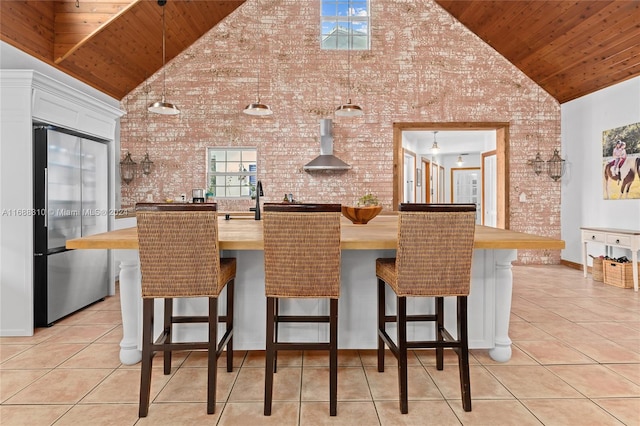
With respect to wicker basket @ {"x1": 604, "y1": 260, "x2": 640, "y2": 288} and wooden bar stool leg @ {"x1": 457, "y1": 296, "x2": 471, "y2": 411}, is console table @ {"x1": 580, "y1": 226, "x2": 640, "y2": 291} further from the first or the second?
wooden bar stool leg @ {"x1": 457, "y1": 296, "x2": 471, "y2": 411}

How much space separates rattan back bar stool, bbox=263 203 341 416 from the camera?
1883 millimetres

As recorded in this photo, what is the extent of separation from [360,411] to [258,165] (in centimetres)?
462

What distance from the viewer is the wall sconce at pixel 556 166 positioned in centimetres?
608

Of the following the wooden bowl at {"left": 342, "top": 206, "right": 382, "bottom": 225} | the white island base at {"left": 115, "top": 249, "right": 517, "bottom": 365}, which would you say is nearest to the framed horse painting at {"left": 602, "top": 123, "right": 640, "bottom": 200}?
the white island base at {"left": 115, "top": 249, "right": 517, "bottom": 365}

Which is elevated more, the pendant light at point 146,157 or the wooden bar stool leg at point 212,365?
the pendant light at point 146,157

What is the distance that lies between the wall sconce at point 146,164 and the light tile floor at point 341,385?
320 cm

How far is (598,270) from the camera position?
505 cm

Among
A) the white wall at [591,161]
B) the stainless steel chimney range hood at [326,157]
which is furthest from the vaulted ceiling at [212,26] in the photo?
the stainless steel chimney range hood at [326,157]

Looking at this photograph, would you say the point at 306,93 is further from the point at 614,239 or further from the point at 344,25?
the point at 614,239

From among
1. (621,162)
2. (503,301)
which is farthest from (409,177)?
(503,301)

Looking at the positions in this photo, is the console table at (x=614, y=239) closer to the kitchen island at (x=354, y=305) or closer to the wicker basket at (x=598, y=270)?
the wicker basket at (x=598, y=270)

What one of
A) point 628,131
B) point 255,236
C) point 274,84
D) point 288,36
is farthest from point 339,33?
point 255,236

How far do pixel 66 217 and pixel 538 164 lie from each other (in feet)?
21.4

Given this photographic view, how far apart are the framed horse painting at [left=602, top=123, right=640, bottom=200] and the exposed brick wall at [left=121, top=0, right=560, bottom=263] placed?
143 cm
